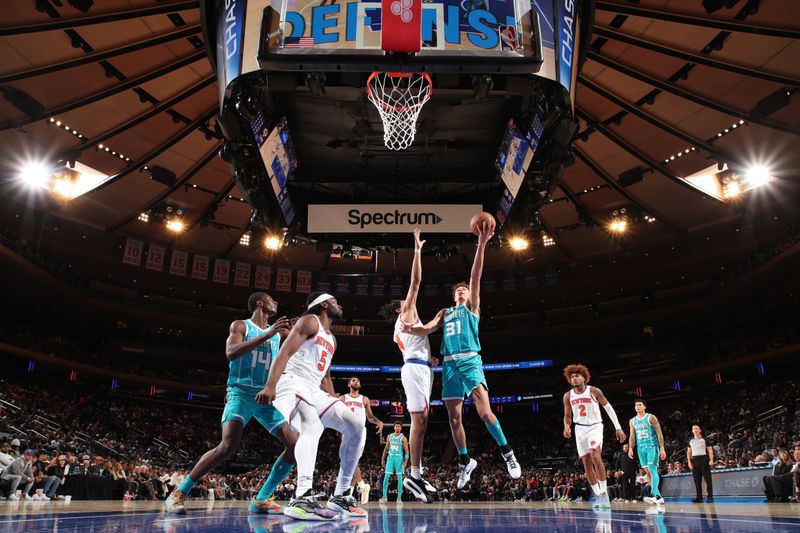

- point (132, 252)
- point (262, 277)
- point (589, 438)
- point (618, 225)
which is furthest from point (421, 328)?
point (262, 277)

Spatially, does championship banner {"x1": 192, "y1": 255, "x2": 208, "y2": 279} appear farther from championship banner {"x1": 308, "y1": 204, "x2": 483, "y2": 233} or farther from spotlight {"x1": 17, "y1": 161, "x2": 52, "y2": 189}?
championship banner {"x1": 308, "y1": 204, "x2": 483, "y2": 233}

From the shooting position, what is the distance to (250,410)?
19.7ft

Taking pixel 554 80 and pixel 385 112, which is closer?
pixel 554 80

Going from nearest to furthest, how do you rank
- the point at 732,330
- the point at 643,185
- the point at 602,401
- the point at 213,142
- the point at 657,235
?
the point at 602,401 < the point at 213,142 < the point at 643,185 < the point at 657,235 < the point at 732,330

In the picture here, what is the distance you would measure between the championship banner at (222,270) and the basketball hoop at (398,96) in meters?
23.2

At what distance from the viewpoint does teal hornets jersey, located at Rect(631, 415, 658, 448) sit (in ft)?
35.6

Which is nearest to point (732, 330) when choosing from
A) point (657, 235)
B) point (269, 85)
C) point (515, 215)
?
point (657, 235)

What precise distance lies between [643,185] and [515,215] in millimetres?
9887

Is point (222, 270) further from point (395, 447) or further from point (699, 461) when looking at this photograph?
point (699, 461)

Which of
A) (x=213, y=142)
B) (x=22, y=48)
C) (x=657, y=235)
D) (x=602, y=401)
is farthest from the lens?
(x=657, y=235)

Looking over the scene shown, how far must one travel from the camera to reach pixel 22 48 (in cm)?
1346

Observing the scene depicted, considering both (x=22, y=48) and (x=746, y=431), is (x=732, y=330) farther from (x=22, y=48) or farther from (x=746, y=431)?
(x=22, y=48)

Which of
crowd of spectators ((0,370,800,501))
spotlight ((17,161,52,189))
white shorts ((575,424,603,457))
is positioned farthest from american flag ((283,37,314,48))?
spotlight ((17,161,52,189))

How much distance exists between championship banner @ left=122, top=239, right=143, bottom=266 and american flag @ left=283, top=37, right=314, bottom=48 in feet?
79.6
